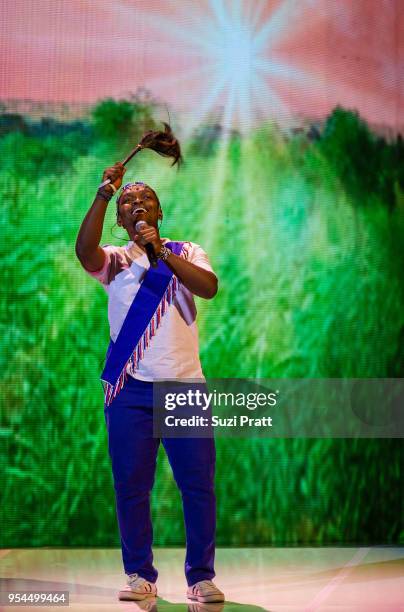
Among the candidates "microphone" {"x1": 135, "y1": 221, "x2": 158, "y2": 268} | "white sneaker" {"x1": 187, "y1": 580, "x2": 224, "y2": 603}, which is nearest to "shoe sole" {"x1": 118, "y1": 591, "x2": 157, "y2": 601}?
"white sneaker" {"x1": 187, "y1": 580, "x2": 224, "y2": 603}

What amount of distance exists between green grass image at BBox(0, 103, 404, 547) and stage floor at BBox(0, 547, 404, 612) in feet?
0.74

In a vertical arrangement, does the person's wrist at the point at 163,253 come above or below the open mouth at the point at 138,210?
below

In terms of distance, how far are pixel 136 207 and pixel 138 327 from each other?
39 centimetres

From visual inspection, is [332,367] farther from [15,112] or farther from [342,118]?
[15,112]

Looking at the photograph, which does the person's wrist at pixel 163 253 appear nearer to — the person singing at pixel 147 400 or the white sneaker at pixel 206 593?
the person singing at pixel 147 400

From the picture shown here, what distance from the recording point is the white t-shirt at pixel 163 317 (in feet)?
9.34

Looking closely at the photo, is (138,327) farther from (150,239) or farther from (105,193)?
(105,193)

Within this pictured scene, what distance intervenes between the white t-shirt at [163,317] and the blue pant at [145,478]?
9 centimetres

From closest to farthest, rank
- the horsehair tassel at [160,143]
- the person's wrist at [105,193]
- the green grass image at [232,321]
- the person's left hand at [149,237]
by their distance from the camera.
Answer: the person's left hand at [149,237] < the person's wrist at [105,193] < the horsehair tassel at [160,143] < the green grass image at [232,321]

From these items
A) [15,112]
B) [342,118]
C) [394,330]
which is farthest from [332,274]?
[15,112]

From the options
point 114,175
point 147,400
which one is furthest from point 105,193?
point 147,400

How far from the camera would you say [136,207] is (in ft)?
9.48

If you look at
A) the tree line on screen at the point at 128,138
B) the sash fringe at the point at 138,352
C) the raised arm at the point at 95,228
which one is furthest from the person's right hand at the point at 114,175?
the tree line on screen at the point at 128,138

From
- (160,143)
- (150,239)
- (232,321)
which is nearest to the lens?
(150,239)
